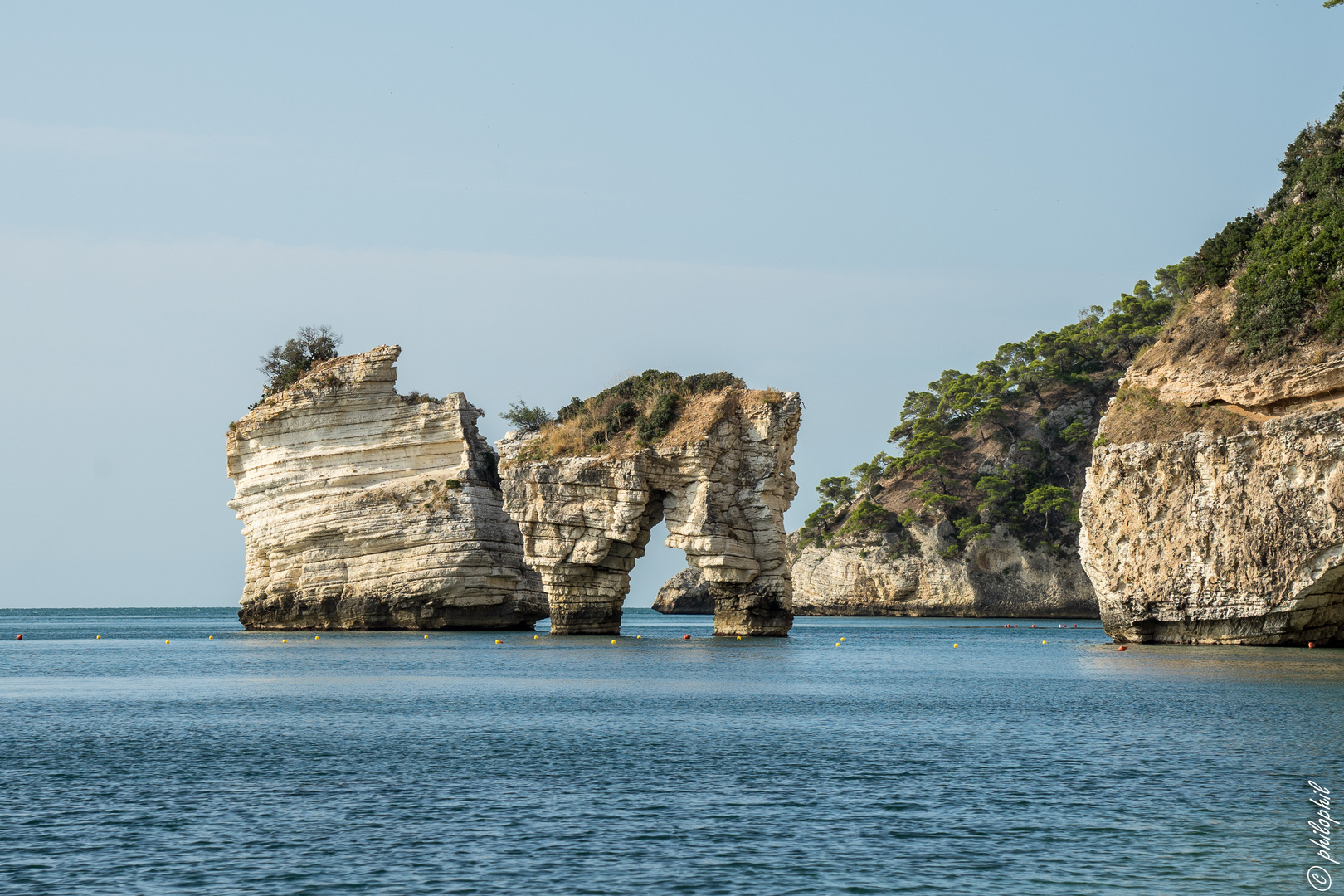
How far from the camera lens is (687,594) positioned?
132750 millimetres

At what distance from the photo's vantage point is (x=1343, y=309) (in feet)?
127

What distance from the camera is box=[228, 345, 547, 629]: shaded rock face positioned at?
59.5 meters

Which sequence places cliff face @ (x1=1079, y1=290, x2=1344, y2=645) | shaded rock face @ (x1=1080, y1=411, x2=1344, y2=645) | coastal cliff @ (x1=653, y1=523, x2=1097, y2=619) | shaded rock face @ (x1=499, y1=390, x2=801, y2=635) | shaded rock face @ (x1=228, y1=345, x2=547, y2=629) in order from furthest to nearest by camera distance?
coastal cliff @ (x1=653, y1=523, x2=1097, y2=619) < shaded rock face @ (x1=228, y1=345, x2=547, y2=629) < shaded rock face @ (x1=499, y1=390, x2=801, y2=635) < cliff face @ (x1=1079, y1=290, x2=1344, y2=645) < shaded rock face @ (x1=1080, y1=411, x2=1344, y2=645)

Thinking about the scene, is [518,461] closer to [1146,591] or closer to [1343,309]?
[1146,591]

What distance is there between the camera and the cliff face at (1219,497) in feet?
128

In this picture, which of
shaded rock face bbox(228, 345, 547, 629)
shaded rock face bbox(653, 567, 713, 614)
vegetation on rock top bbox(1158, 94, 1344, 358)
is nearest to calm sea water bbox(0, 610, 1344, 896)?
vegetation on rock top bbox(1158, 94, 1344, 358)

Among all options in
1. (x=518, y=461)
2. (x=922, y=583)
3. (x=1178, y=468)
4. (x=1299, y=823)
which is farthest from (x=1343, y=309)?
(x=922, y=583)

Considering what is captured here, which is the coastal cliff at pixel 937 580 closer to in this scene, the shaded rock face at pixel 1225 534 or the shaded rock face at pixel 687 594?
the shaded rock face at pixel 687 594

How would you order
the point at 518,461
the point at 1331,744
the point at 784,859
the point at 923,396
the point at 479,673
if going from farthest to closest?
the point at 923,396 < the point at 518,461 < the point at 479,673 < the point at 1331,744 < the point at 784,859

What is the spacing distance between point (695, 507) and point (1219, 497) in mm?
19425

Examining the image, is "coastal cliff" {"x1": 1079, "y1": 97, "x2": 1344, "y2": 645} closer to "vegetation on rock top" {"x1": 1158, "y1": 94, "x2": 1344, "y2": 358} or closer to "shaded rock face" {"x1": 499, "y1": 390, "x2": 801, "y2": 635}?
"vegetation on rock top" {"x1": 1158, "y1": 94, "x2": 1344, "y2": 358}

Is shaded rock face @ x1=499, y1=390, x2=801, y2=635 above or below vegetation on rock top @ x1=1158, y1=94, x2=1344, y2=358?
below

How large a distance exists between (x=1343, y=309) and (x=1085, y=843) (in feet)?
98.1

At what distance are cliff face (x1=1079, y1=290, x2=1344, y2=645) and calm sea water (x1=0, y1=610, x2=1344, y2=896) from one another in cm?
347
